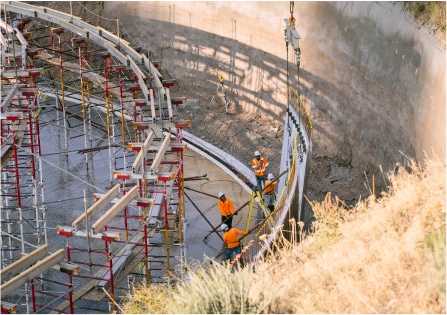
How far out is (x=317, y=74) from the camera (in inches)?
1065

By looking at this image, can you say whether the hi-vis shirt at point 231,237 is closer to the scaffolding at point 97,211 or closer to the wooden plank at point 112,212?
the scaffolding at point 97,211

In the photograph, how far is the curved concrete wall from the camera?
21.7 metres

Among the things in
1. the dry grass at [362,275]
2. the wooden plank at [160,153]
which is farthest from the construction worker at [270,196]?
the dry grass at [362,275]

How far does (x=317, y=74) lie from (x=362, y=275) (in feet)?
51.1

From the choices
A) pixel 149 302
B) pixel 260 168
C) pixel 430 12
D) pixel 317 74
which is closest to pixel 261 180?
pixel 260 168

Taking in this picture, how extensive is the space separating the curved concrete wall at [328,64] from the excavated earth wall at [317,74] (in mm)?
34

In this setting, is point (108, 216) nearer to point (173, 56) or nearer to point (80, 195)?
point (80, 195)

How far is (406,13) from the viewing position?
22.5 metres

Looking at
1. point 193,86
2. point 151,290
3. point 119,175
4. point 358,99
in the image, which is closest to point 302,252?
point 151,290

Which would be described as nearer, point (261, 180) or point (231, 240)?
point (231, 240)

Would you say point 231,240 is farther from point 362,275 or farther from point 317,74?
point 317,74

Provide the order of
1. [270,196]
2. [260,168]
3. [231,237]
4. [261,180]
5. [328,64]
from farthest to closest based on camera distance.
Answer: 1. [328,64]
2. [261,180]
3. [260,168]
4. [270,196]
5. [231,237]

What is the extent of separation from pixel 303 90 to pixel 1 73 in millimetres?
10973

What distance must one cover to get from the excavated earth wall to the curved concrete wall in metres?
0.03
